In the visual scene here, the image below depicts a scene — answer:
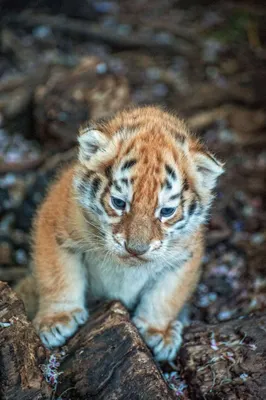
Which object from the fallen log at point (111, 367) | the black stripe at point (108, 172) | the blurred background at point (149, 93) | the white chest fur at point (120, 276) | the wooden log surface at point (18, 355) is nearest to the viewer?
the wooden log surface at point (18, 355)

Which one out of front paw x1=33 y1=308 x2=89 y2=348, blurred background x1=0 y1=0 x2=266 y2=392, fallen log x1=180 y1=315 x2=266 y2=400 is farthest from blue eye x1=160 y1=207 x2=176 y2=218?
blurred background x1=0 y1=0 x2=266 y2=392

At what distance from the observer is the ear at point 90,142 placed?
4.88 m

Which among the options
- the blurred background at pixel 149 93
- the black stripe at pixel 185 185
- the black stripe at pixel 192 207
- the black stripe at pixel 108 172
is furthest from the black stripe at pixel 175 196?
the blurred background at pixel 149 93

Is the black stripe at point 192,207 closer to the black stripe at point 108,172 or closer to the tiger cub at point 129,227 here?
the tiger cub at point 129,227

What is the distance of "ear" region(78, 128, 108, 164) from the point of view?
4883mm

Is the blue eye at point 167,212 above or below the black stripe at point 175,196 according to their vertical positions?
below

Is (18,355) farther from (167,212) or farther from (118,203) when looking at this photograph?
(167,212)

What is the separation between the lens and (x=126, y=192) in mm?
4566

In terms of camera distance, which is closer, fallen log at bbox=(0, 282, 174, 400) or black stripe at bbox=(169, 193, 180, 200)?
fallen log at bbox=(0, 282, 174, 400)

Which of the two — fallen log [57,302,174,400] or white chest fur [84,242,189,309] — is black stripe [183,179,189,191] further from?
fallen log [57,302,174,400]

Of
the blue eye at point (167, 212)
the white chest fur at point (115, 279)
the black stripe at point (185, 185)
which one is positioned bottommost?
the white chest fur at point (115, 279)

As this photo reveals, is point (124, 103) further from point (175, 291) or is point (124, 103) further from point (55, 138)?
point (175, 291)

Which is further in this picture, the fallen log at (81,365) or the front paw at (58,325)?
the front paw at (58,325)

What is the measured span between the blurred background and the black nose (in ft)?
6.39
